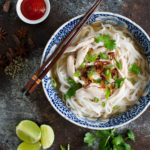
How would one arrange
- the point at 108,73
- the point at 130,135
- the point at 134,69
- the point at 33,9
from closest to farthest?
the point at 108,73, the point at 134,69, the point at 33,9, the point at 130,135

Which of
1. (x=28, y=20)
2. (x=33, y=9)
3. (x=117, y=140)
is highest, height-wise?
(x=33, y=9)

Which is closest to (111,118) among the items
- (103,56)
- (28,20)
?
(103,56)

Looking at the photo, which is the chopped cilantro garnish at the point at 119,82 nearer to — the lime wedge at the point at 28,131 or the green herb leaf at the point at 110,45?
the green herb leaf at the point at 110,45

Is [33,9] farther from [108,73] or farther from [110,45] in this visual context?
[108,73]

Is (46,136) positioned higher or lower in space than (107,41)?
lower

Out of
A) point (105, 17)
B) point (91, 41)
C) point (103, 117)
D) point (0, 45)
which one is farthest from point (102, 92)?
point (0, 45)

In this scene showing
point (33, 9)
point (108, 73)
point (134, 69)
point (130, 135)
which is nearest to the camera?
point (108, 73)

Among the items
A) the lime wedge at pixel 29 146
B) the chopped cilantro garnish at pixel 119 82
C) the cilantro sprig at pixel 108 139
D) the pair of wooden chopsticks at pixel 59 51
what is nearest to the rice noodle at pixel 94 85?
the chopped cilantro garnish at pixel 119 82

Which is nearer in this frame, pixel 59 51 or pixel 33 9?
pixel 59 51
